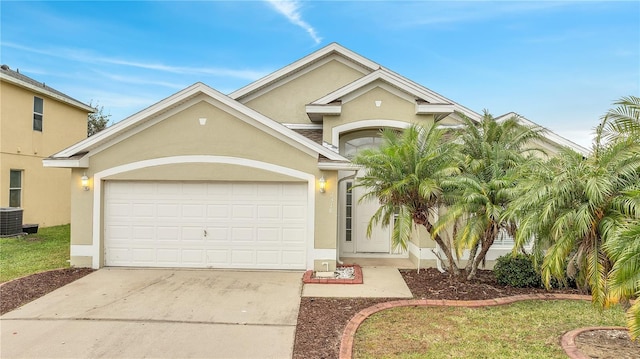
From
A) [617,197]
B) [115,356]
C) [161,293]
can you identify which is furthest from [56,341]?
[617,197]

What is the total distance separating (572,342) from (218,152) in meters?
8.68

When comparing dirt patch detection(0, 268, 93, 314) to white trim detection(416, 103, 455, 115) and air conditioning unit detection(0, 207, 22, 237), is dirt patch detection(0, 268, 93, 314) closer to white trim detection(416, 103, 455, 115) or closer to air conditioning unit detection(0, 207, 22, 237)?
air conditioning unit detection(0, 207, 22, 237)

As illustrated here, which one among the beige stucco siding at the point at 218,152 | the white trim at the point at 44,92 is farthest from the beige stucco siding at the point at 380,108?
the white trim at the point at 44,92

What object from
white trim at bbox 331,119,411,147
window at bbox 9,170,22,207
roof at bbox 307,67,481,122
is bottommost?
window at bbox 9,170,22,207

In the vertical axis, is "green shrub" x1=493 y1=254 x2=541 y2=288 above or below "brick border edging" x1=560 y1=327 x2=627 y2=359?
above

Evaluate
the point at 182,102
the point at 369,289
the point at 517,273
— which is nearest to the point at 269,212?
the point at 369,289

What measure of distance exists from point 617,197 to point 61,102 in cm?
2303

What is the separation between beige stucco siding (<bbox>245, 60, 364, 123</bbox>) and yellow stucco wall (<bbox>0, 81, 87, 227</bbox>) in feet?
37.3

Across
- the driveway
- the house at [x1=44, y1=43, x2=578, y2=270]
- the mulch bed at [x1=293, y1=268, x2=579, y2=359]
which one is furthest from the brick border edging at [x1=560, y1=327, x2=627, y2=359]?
the house at [x1=44, y1=43, x2=578, y2=270]

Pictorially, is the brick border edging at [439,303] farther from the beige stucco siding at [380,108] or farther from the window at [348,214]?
the beige stucco siding at [380,108]

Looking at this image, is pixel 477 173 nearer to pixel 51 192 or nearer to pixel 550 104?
pixel 550 104

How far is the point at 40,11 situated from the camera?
13617mm

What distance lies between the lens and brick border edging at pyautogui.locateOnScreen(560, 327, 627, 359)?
4.96 metres

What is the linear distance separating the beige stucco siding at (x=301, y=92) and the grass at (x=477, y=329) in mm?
8514
